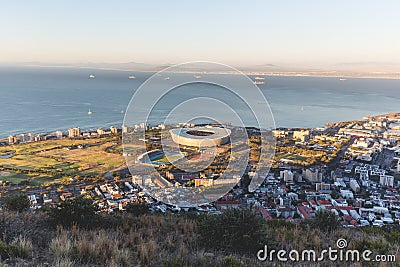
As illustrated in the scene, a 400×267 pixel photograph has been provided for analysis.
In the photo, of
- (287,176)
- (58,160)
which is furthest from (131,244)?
(58,160)

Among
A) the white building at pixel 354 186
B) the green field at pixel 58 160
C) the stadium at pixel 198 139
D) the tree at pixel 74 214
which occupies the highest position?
the tree at pixel 74 214

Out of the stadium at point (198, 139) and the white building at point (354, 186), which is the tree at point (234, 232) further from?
the white building at point (354, 186)

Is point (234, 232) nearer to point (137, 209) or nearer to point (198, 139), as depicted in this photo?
point (137, 209)

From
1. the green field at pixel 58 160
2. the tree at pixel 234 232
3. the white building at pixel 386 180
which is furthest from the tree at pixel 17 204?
the white building at pixel 386 180

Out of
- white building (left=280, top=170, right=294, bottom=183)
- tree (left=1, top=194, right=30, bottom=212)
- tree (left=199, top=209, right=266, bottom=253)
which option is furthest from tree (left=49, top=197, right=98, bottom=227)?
white building (left=280, top=170, right=294, bottom=183)

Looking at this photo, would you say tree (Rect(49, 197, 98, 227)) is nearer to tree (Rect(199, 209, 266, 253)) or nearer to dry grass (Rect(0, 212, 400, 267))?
dry grass (Rect(0, 212, 400, 267))

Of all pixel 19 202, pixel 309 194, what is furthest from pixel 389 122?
pixel 19 202

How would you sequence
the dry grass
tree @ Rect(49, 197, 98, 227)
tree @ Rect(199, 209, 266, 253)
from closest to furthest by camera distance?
the dry grass, tree @ Rect(199, 209, 266, 253), tree @ Rect(49, 197, 98, 227)
